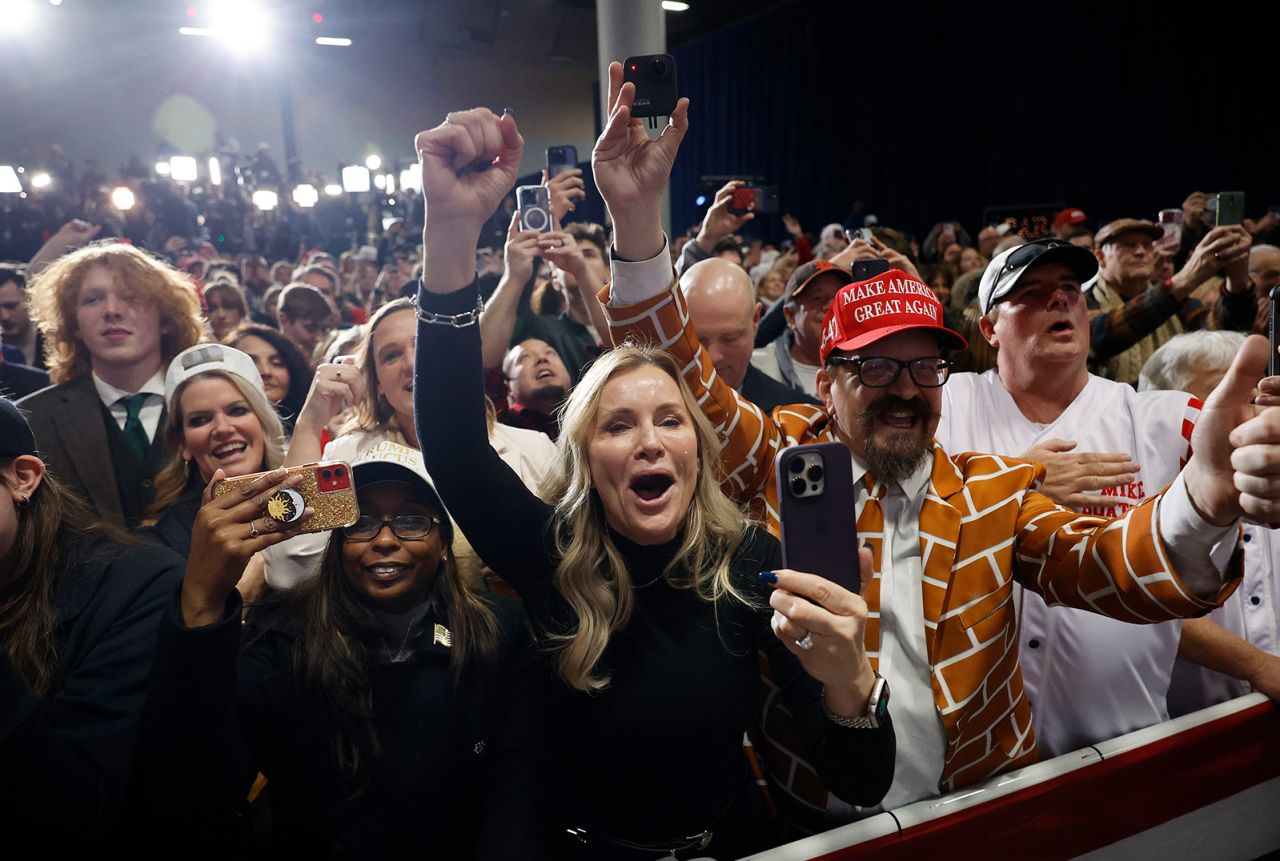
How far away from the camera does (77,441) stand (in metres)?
2.27

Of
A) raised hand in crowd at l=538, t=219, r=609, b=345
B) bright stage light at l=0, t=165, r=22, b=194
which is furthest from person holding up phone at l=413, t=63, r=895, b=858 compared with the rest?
bright stage light at l=0, t=165, r=22, b=194

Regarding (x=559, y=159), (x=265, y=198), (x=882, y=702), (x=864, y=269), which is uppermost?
(x=265, y=198)

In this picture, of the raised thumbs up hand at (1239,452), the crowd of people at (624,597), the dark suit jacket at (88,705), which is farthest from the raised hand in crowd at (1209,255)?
the dark suit jacket at (88,705)

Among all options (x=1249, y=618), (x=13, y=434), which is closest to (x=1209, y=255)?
(x=1249, y=618)

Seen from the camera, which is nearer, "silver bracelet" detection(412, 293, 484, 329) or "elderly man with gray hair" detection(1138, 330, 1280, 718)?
"silver bracelet" detection(412, 293, 484, 329)

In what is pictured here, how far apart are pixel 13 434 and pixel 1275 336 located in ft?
Answer: 6.24

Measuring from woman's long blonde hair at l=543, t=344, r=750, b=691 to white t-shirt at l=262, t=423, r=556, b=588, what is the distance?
0.17 meters

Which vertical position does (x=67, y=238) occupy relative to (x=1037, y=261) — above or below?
above

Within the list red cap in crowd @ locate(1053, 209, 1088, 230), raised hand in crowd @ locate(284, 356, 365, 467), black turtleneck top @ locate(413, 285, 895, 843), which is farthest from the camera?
red cap in crowd @ locate(1053, 209, 1088, 230)

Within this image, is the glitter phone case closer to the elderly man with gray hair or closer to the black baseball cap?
the black baseball cap

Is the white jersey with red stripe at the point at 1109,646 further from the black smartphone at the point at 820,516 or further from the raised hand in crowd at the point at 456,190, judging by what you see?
the raised hand in crowd at the point at 456,190

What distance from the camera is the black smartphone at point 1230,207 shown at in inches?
119

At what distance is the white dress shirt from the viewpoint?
238 centimetres

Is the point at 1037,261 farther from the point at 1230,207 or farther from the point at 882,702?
the point at 1230,207
